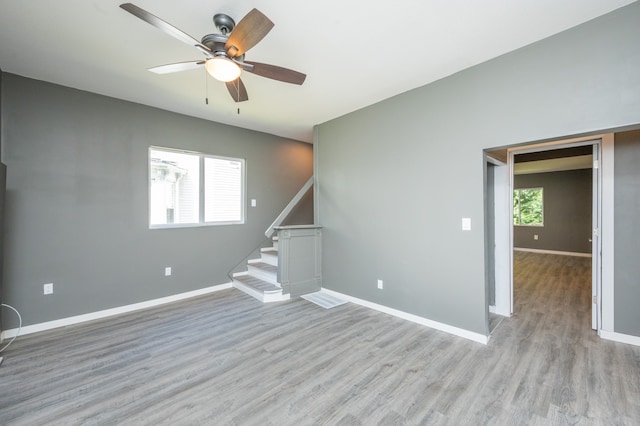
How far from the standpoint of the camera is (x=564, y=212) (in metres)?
7.77

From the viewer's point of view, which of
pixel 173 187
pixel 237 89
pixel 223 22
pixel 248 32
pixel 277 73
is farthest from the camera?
pixel 173 187

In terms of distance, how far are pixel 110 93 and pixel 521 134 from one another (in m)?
4.78

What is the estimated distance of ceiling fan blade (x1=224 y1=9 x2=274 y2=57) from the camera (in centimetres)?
161

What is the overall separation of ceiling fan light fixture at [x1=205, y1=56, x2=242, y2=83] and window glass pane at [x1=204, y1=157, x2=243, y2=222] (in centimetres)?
269

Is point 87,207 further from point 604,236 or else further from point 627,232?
point 627,232

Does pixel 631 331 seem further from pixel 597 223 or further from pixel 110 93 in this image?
pixel 110 93

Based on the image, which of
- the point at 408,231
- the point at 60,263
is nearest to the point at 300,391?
the point at 408,231

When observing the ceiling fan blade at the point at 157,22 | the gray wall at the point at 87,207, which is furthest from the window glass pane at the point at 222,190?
the ceiling fan blade at the point at 157,22

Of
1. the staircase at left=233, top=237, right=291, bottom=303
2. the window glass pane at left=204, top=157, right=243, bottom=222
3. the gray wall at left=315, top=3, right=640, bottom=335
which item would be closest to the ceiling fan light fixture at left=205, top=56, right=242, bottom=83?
the gray wall at left=315, top=3, right=640, bottom=335

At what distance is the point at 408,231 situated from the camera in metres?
3.35

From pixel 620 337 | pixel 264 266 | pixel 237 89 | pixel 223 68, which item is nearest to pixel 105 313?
pixel 264 266

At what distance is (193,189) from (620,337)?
571cm

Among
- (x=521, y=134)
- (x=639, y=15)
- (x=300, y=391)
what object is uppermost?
(x=639, y=15)

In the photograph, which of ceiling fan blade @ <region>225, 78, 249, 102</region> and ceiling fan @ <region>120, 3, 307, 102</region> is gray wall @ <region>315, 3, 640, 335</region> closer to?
ceiling fan @ <region>120, 3, 307, 102</region>
